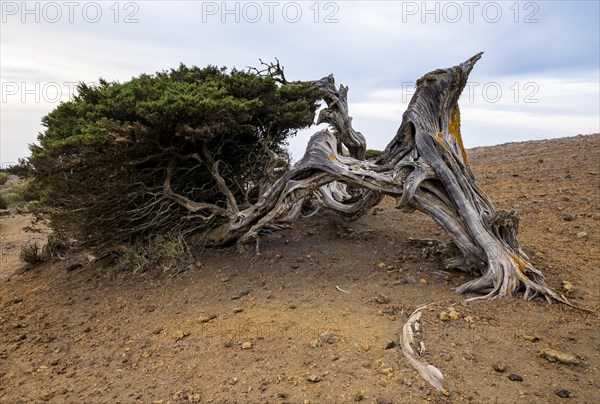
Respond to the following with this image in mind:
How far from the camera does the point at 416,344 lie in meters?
3.99

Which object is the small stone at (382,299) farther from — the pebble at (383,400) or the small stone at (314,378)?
the pebble at (383,400)

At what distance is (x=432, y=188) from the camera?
573cm

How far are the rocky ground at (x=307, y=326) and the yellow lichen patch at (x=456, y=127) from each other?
138 centimetres

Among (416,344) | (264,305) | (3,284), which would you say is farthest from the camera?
(3,284)

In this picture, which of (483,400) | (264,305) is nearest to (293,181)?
(264,305)

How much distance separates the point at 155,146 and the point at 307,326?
9.19 feet

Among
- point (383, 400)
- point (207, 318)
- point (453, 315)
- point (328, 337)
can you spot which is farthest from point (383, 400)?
point (207, 318)

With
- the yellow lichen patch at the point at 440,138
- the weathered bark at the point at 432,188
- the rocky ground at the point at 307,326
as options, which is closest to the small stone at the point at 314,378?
the rocky ground at the point at 307,326

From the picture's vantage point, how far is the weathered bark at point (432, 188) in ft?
17.0

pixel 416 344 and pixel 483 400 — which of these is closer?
pixel 483 400

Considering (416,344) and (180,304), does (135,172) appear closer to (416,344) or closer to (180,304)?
(180,304)

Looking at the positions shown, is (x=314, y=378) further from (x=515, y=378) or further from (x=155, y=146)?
(x=155, y=146)

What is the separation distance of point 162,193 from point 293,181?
1824mm

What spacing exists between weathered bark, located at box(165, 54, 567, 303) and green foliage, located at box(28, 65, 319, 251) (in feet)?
1.44
